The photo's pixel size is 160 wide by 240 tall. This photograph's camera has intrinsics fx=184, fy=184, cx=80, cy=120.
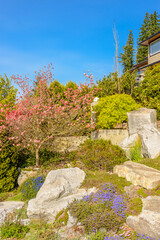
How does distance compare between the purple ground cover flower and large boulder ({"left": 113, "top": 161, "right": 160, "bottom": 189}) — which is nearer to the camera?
the purple ground cover flower

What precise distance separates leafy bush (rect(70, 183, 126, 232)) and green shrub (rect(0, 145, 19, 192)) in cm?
335

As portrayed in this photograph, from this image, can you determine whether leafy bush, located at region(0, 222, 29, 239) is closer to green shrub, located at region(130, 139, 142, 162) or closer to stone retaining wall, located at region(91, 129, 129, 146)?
green shrub, located at region(130, 139, 142, 162)

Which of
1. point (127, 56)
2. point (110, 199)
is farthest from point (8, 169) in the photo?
point (127, 56)

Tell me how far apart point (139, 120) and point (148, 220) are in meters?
4.77

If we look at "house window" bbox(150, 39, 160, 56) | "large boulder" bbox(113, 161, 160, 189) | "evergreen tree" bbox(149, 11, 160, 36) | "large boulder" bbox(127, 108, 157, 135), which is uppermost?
"evergreen tree" bbox(149, 11, 160, 36)

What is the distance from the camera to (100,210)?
11.6ft

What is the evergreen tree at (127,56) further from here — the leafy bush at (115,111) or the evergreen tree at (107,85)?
the leafy bush at (115,111)

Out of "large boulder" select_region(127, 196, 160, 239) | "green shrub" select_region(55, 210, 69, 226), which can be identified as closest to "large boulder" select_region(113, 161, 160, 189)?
"large boulder" select_region(127, 196, 160, 239)

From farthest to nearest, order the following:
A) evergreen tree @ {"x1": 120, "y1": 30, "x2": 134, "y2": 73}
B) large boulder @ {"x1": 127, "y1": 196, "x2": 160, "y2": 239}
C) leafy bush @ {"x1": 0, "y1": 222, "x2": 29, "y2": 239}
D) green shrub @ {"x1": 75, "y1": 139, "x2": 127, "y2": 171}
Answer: evergreen tree @ {"x1": 120, "y1": 30, "x2": 134, "y2": 73}, green shrub @ {"x1": 75, "y1": 139, "x2": 127, "y2": 171}, leafy bush @ {"x1": 0, "y1": 222, "x2": 29, "y2": 239}, large boulder @ {"x1": 127, "y1": 196, "x2": 160, "y2": 239}

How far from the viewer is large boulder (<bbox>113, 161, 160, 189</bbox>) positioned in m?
4.01

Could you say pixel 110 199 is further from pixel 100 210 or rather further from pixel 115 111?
pixel 115 111

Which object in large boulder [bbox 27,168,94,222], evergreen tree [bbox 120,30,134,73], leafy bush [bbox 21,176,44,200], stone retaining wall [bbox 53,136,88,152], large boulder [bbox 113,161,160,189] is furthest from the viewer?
evergreen tree [bbox 120,30,134,73]

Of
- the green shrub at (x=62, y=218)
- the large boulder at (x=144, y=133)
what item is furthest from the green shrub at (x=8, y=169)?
the large boulder at (x=144, y=133)

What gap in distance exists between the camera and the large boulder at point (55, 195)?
412 cm
